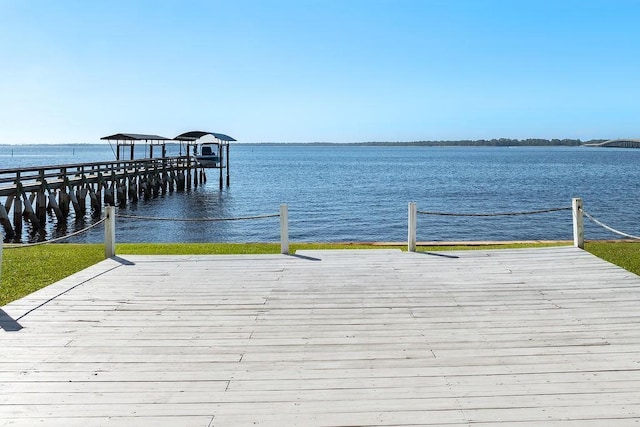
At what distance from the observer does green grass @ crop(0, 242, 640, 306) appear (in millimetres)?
9086

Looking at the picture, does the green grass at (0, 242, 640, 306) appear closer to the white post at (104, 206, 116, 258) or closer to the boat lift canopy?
the white post at (104, 206, 116, 258)

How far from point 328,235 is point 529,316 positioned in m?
18.2

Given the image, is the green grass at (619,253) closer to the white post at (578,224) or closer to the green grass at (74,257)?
the green grass at (74,257)

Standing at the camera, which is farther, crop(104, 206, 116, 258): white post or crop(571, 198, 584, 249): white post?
crop(571, 198, 584, 249): white post

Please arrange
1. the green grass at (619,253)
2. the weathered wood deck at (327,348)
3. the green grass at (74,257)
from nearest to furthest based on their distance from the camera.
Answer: the weathered wood deck at (327,348) < the green grass at (74,257) < the green grass at (619,253)

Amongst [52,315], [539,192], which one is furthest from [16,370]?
[539,192]

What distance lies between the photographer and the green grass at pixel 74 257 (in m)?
9.09

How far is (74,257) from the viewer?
11.6 metres

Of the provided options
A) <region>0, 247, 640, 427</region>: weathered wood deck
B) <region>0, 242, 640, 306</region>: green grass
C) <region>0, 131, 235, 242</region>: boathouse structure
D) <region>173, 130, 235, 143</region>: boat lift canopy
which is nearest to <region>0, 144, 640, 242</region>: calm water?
<region>0, 131, 235, 242</region>: boathouse structure

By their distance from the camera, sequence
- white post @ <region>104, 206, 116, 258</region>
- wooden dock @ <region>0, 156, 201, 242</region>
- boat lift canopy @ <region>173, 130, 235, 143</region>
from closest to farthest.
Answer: white post @ <region>104, 206, 116, 258</region> < wooden dock @ <region>0, 156, 201, 242</region> < boat lift canopy @ <region>173, 130, 235, 143</region>

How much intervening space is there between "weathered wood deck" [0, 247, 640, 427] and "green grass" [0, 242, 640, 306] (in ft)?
2.17

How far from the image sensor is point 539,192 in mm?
48938

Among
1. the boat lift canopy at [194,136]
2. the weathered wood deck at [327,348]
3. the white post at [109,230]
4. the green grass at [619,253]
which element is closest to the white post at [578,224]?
the green grass at [619,253]

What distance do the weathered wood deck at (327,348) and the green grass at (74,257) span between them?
2.17 feet
